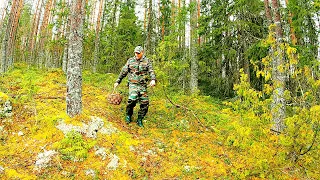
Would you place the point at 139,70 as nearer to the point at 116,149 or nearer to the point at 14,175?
the point at 116,149

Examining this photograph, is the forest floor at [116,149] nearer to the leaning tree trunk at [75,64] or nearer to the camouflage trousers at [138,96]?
the leaning tree trunk at [75,64]

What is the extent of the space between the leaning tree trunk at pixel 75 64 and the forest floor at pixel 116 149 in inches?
11.7

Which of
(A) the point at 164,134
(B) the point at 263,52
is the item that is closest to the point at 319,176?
(A) the point at 164,134

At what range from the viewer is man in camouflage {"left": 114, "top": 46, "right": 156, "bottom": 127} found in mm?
6441

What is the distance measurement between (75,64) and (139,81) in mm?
1633

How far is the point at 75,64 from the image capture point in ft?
18.8

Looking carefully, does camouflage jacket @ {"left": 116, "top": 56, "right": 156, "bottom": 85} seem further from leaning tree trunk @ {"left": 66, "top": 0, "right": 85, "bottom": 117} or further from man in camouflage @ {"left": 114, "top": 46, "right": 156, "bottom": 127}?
leaning tree trunk @ {"left": 66, "top": 0, "right": 85, "bottom": 117}

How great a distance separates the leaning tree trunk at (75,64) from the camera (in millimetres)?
5691

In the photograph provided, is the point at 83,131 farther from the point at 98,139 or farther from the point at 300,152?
the point at 300,152

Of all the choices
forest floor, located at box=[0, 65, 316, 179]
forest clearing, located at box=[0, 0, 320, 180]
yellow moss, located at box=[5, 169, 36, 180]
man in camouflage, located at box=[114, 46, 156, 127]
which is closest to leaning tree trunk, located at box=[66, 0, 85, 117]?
forest clearing, located at box=[0, 0, 320, 180]

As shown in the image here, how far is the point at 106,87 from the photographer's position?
10.3m

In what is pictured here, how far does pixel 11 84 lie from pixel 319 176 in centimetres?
889

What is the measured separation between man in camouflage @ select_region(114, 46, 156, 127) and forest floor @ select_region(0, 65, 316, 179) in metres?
0.46

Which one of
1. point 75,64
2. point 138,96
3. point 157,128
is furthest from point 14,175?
point 157,128
